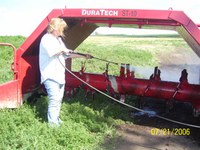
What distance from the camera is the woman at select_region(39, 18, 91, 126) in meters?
5.33

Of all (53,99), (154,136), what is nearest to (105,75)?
(154,136)

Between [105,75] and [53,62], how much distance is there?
197cm

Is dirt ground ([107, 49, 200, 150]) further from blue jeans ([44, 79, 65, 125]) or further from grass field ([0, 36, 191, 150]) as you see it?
blue jeans ([44, 79, 65, 125])

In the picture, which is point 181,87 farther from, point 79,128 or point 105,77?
point 79,128

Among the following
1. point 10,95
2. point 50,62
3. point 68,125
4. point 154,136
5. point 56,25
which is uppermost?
point 56,25

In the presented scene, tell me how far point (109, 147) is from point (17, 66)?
262cm

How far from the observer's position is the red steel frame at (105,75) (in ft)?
18.2

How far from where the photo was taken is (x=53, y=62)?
5.45 metres

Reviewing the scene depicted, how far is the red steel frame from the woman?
814mm

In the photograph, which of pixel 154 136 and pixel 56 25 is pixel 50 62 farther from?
pixel 154 136

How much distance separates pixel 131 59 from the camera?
62.0ft

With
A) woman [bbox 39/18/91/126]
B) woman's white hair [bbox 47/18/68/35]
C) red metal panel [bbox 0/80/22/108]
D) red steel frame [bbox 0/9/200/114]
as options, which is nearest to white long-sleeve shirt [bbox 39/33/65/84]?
woman [bbox 39/18/91/126]

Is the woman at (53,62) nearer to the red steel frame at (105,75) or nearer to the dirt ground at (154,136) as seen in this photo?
the red steel frame at (105,75)

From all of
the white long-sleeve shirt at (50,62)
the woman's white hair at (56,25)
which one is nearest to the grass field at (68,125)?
the white long-sleeve shirt at (50,62)
